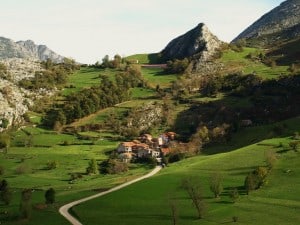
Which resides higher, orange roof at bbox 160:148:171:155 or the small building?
the small building

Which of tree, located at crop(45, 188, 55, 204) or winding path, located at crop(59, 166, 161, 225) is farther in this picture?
tree, located at crop(45, 188, 55, 204)

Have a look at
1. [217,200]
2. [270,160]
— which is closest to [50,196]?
[217,200]

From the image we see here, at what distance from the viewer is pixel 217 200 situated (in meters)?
108

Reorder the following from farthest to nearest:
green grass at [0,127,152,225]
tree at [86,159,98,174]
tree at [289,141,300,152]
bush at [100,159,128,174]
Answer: bush at [100,159,128,174] < tree at [86,159,98,174] < tree at [289,141,300,152] < green grass at [0,127,152,225]

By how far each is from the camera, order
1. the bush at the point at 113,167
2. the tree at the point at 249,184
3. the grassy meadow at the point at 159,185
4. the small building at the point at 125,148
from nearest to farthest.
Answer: the grassy meadow at the point at 159,185 < the tree at the point at 249,184 < the bush at the point at 113,167 < the small building at the point at 125,148

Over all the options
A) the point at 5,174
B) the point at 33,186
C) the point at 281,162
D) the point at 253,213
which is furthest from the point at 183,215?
Answer: the point at 5,174

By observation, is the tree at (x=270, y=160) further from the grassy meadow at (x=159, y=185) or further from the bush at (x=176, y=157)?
the bush at (x=176, y=157)

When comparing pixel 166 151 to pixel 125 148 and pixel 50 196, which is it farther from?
pixel 50 196

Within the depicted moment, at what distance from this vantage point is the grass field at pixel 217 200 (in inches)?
3711

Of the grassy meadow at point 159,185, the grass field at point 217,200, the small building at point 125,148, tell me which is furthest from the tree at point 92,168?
the small building at point 125,148

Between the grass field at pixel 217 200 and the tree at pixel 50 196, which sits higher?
the tree at pixel 50 196

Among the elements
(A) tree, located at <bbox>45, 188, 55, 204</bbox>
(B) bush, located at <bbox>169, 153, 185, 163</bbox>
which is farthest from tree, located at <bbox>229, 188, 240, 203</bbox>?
(B) bush, located at <bbox>169, 153, 185, 163</bbox>

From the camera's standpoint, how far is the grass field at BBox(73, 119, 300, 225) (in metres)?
94.2

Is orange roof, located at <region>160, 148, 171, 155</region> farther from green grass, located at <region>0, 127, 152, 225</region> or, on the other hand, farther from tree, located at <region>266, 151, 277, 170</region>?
tree, located at <region>266, 151, 277, 170</region>
